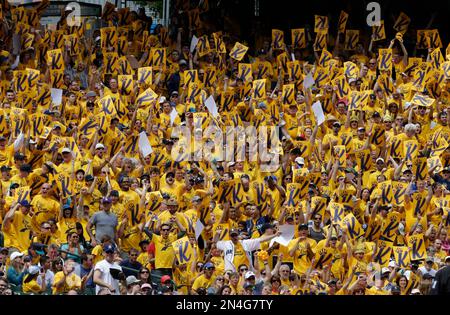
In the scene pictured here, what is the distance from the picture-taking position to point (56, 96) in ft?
73.7

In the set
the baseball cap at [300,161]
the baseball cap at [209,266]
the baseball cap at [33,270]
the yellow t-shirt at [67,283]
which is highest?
the baseball cap at [300,161]

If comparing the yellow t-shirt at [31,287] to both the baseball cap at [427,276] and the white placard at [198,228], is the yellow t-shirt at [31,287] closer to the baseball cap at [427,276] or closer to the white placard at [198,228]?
the white placard at [198,228]

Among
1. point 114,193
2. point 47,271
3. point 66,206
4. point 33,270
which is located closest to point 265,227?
point 114,193

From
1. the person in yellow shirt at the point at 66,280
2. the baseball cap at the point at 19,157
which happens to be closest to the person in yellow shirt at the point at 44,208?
the baseball cap at the point at 19,157

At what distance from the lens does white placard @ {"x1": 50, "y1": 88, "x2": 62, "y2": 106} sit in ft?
73.4

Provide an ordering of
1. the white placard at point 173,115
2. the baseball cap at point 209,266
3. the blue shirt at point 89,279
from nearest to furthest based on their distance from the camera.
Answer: the blue shirt at point 89,279 < the baseball cap at point 209,266 < the white placard at point 173,115

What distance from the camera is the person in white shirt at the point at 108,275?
16.4m

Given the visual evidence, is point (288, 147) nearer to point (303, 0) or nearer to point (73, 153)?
point (73, 153)

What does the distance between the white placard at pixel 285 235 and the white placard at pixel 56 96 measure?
5.45m

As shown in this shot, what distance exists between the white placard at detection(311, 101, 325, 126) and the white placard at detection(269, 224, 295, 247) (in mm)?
4175

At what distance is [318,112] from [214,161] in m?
2.41

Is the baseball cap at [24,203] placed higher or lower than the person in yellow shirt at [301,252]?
higher
